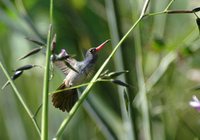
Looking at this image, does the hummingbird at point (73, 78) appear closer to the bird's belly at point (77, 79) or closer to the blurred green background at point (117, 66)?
the bird's belly at point (77, 79)

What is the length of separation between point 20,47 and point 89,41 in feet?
1.04

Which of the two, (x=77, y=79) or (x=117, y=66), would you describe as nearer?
(x=77, y=79)

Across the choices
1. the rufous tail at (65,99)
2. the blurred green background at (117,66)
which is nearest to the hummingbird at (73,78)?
the rufous tail at (65,99)

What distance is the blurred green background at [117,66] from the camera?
102cm

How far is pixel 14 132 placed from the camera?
1247 mm

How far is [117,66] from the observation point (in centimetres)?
107

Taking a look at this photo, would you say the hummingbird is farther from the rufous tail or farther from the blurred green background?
the blurred green background

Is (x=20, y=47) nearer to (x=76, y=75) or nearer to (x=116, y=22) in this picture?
(x=116, y=22)

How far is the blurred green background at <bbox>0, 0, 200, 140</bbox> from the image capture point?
102 cm

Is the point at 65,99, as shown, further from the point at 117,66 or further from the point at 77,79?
the point at 117,66

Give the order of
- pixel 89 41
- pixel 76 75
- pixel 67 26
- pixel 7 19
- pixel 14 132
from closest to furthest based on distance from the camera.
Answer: pixel 76 75 → pixel 7 19 → pixel 14 132 → pixel 89 41 → pixel 67 26

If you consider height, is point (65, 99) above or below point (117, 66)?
above

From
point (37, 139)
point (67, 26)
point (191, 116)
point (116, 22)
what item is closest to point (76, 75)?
point (116, 22)

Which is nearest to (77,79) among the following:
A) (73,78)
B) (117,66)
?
(73,78)
